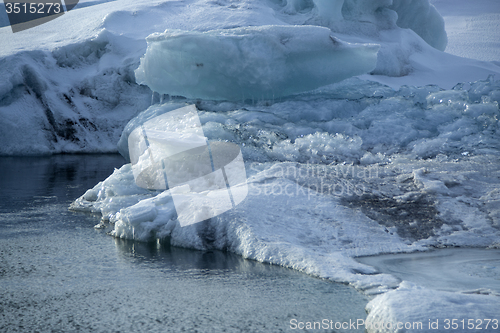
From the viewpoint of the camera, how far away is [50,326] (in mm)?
1946

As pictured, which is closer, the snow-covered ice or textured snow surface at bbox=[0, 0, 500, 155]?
the snow-covered ice

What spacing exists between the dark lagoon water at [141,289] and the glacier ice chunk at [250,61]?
3516mm

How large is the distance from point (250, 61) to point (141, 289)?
176 inches

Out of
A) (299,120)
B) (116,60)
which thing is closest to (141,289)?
(299,120)

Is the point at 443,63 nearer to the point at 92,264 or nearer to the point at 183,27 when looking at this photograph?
the point at 183,27

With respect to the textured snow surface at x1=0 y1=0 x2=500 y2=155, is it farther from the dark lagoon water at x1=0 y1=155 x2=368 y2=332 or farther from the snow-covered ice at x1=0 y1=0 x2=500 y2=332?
the dark lagoon water at x1=0 y1=155 x2=368 y2=332

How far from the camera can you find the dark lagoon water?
6.57 feet

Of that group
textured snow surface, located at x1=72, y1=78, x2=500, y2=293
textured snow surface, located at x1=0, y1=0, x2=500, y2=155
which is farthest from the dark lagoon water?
textured snow surface, located at x1=0, y1=0, x2=500, y2=155

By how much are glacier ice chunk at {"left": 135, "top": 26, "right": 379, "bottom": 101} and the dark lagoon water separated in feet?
11.5

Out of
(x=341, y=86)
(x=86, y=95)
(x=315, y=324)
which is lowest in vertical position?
(x=86, y=95)

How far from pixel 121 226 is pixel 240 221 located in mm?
956

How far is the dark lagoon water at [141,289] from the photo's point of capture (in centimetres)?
200

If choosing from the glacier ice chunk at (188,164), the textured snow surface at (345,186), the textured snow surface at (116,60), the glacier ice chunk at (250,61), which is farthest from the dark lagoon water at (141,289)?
the textured snow surface at (116,60)

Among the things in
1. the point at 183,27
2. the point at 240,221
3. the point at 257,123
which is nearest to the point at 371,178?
the point at 240,221
